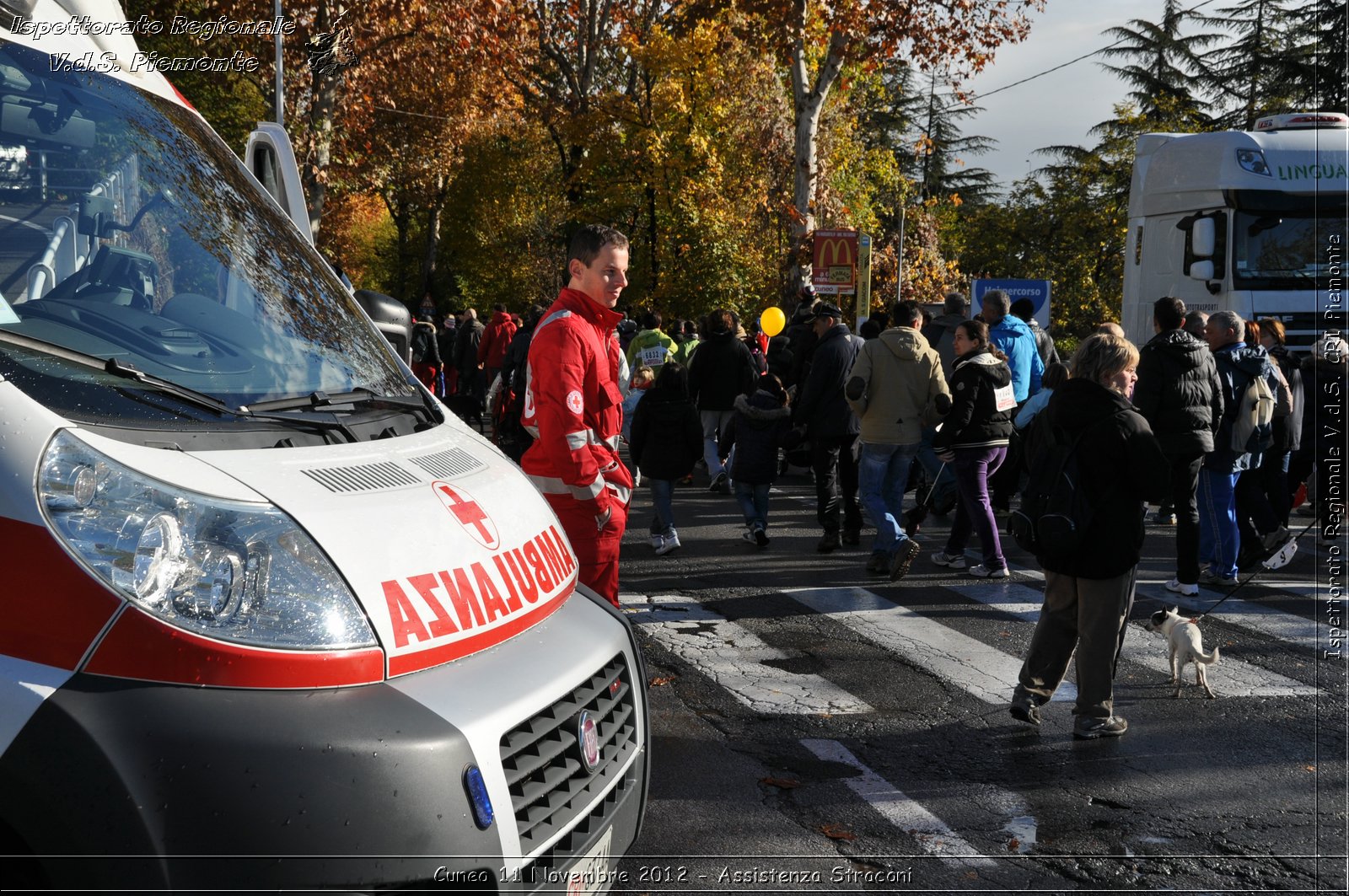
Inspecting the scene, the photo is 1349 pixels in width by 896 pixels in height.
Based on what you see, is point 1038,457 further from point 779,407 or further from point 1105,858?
point 779,407

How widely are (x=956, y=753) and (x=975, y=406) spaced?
12.6 feet

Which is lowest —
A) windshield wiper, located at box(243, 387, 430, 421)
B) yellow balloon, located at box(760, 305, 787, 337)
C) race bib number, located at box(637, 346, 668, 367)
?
windshield wiper, located at box(243, 387, 430, 421)

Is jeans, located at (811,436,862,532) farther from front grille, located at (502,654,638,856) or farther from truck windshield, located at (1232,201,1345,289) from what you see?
front grille, located at (502,654,638,856)

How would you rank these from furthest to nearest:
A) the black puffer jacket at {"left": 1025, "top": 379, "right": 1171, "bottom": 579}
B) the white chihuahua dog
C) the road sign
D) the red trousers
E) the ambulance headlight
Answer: the road sign → the white chihuahua dog → the black puffer jacket at {"left": 1025, "top": 379, "right": 1171, "bottom": 579} → the red trousers → the ambulance headlight

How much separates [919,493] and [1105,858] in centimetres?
681

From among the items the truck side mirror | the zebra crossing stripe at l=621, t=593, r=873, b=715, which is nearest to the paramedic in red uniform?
the zebra crossing stripe at l=621, t=593, r=873, b=715

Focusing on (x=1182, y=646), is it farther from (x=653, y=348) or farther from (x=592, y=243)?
(x=653, y=348)

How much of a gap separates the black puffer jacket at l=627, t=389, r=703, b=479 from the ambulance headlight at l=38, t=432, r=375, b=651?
23.0 feet

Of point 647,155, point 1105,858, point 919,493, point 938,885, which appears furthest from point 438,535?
point 647,155

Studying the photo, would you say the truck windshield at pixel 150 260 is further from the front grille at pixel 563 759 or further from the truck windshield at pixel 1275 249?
the truck windshield at pixel 1275 249

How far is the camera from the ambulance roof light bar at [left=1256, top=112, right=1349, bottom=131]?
1384cm

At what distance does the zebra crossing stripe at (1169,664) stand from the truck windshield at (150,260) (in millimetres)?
4141

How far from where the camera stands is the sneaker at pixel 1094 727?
17.5ft

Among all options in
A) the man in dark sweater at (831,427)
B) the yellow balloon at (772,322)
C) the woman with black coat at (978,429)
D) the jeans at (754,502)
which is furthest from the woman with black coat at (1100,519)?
the yellow balloon at (772,322)
